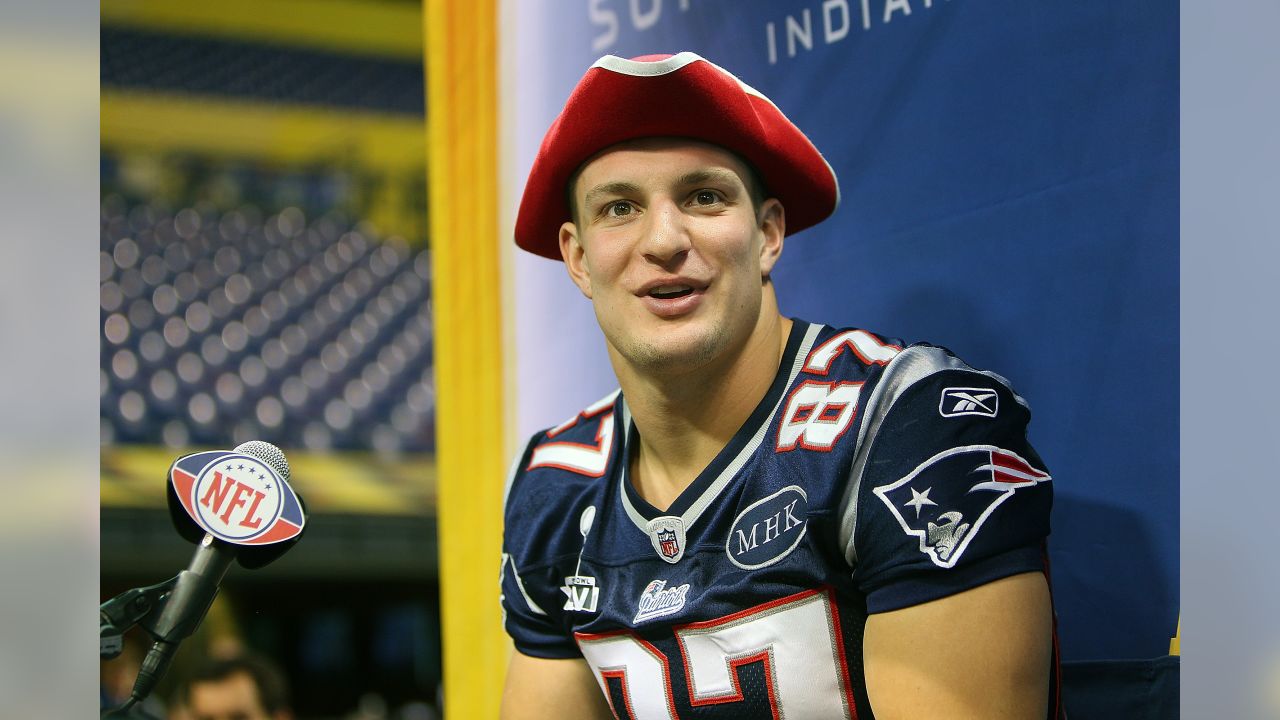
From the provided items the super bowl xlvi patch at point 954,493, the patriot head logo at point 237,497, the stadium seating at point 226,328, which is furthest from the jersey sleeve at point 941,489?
the stadium seating at point 226,328

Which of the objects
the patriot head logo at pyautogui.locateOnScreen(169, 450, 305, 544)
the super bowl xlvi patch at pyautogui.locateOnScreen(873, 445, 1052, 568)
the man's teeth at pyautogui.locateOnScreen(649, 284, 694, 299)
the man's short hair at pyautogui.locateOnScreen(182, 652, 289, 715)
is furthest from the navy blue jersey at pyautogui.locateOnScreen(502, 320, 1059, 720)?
the man's short hair at pyautogui.locateOnScreen(182, 652, 289, 715)

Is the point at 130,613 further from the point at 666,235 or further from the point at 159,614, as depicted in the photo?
the point at 666,235

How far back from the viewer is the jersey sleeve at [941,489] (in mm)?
1031

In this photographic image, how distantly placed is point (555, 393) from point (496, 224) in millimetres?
269

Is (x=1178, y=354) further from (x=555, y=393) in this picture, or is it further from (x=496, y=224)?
(x=496, y=224)

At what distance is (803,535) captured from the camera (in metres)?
1.15

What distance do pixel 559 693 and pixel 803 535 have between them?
41cm

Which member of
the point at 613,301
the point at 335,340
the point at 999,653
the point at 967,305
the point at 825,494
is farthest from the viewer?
the point at 335,340

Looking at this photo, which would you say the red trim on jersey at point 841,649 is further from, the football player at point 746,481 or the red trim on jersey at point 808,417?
the red trim on jersey at point 808,417

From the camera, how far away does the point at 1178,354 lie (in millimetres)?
1141

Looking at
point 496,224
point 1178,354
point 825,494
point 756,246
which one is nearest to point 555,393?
point 496,224

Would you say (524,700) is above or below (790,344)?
below

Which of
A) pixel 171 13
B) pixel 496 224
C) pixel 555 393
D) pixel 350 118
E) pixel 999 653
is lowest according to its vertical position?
pixel 999 653

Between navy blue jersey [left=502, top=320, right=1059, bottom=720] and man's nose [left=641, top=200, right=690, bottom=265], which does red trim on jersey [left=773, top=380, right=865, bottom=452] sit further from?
man's nose [left=641, top=200, right=690, bottom=265]
